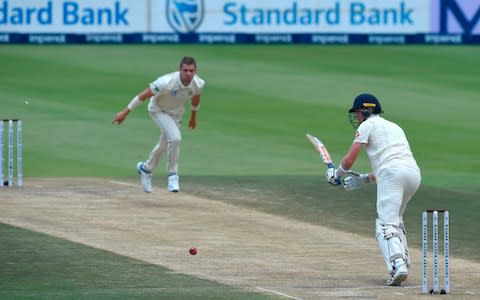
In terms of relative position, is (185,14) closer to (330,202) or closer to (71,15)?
(71,15)

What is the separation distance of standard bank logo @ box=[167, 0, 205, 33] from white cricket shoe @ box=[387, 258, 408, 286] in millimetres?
19774

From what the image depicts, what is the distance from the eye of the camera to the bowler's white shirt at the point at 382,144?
11414 millimetres

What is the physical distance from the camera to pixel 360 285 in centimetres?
1120

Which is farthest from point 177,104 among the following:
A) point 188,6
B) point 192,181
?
point 188,6

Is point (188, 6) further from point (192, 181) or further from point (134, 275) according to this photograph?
point (134, 275)

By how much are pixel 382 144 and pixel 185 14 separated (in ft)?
63.3

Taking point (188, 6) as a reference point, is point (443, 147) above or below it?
below

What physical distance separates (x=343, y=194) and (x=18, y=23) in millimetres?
14950

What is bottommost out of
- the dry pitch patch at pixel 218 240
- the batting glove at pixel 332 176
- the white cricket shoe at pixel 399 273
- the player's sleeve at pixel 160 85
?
the dry pitch patch at pixel 218 240

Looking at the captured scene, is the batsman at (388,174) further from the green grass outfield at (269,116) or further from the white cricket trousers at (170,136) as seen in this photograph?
the white cricket trousers at (170,136)

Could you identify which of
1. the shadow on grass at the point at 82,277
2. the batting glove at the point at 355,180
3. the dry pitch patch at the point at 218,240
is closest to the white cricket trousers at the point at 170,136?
the dry pitch patch at the point at 218,240

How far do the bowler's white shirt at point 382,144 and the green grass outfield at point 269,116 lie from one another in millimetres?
1949

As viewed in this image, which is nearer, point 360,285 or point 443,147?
point 360,285

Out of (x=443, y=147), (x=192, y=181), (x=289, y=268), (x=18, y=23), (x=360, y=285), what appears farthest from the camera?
(x=18, y=23)
